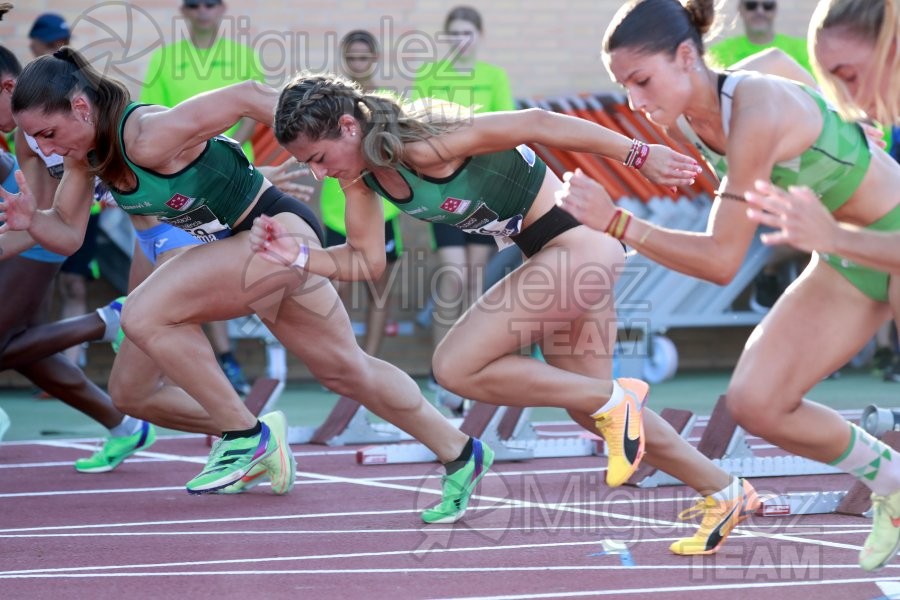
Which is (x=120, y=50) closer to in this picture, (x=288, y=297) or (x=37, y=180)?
(x=37, y=180)

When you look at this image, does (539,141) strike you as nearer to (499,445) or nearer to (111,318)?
(499,445)

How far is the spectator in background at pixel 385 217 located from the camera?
865 centimetres

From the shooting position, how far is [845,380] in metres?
9.95

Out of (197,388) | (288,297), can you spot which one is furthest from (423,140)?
(197,388)

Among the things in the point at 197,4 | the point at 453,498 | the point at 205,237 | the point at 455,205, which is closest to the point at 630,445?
the point at 453,498

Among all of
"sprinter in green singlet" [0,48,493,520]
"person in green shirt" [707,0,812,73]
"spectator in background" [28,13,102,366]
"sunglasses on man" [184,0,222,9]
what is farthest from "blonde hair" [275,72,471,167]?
"person in green shirt" [707,0,812,73]

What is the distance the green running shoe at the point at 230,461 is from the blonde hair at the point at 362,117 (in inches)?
55.8

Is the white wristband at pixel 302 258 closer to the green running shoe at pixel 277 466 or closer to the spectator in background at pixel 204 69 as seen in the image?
the green running shoe at pixel 277 466

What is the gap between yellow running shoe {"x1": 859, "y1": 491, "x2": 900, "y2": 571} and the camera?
363cm

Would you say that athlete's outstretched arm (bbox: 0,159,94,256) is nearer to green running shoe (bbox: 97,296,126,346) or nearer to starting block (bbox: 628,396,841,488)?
green running shoe (bbox: 97,296,126,346)

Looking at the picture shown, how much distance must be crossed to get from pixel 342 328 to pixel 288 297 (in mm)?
263

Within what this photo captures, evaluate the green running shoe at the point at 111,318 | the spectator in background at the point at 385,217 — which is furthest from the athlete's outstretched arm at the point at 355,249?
the spectator in background at the point at 385,217

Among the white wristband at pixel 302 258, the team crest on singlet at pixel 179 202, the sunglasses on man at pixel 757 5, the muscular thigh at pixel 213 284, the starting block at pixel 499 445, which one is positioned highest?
the sunglasses on man at pixel 757 5

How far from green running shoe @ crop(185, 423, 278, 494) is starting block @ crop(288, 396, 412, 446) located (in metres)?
1.93
